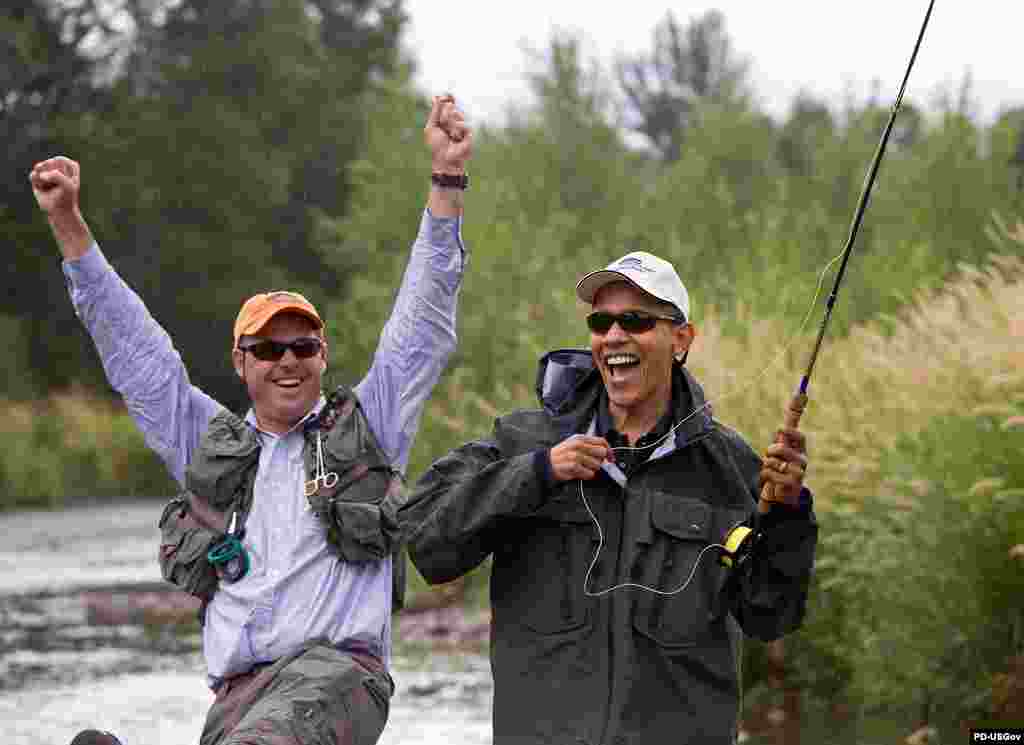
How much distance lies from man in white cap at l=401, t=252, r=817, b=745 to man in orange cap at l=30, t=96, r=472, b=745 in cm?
70

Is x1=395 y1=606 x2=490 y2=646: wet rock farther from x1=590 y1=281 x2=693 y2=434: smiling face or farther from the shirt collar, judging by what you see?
x1=590 y1=281 x2=693 y2=434: smiling face

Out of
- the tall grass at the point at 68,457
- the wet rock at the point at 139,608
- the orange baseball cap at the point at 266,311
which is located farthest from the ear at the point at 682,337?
the tall grass at the point at 68,457

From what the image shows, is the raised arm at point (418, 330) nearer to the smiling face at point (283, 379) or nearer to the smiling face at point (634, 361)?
the smiling face at point (283, 379)

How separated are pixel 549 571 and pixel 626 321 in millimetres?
600

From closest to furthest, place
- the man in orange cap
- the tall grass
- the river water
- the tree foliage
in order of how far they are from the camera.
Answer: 1. the man in orange cap
2. the river water
3. the tall grass
4. the tree foliage

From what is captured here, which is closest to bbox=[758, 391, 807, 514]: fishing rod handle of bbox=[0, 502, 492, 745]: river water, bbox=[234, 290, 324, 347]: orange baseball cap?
bbox=[234, 290, 324, 347]: orange baseball cap

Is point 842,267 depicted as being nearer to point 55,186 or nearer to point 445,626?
point 55,186

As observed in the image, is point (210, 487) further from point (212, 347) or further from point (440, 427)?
point (212, 347)

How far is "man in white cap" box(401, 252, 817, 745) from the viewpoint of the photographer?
4.75 meters

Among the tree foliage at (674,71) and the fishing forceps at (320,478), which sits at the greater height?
the tree foliage at (674,71)

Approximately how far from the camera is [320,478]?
19.0ft

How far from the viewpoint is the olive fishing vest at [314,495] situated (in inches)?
225

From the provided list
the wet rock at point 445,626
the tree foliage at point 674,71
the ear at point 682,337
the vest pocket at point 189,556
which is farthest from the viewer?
the tree foliage at point 674,71

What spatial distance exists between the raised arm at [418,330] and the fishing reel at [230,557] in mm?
538
